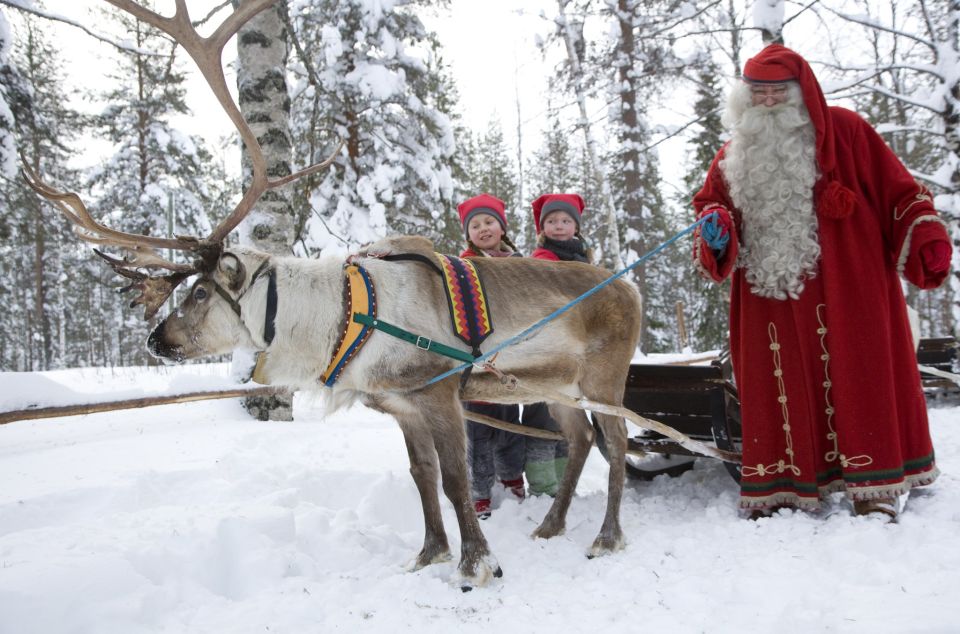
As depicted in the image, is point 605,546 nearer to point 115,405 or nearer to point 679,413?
point 679,413

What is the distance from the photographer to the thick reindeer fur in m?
2.77

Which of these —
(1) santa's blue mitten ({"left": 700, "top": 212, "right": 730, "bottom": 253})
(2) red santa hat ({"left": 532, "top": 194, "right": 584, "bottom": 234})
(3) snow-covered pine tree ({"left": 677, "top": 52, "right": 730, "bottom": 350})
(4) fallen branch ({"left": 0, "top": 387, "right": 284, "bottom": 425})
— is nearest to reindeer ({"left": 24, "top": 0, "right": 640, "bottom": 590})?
(1) santa's blue mitten ({"left": 700, "top": 212, "right": 730, "bottom": 253})

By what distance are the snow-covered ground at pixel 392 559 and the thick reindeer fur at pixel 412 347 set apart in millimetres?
276

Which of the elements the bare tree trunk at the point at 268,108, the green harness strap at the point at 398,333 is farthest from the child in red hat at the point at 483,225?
the bare tree trunk at the point at 268,108

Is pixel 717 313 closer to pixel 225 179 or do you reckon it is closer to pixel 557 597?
pixel 557 597

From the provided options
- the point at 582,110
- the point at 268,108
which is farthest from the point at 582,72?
the point at 268,108

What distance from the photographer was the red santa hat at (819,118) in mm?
2914

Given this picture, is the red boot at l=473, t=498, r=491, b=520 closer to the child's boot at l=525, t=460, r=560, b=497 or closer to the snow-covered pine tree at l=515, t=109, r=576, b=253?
the child's boot at l=525, t=460, r=560, b=497

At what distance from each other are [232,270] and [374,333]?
75cm

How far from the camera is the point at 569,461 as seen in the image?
11.8 ft

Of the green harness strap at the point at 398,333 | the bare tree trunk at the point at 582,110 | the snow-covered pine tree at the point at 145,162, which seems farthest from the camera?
the snow-covered pine tree at the point at 145,162

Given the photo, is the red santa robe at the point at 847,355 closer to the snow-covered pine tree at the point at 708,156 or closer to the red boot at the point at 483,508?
the red boot at the point at 483,508

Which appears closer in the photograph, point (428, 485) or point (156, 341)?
point (156, 341)

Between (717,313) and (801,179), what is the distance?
50.7ft
